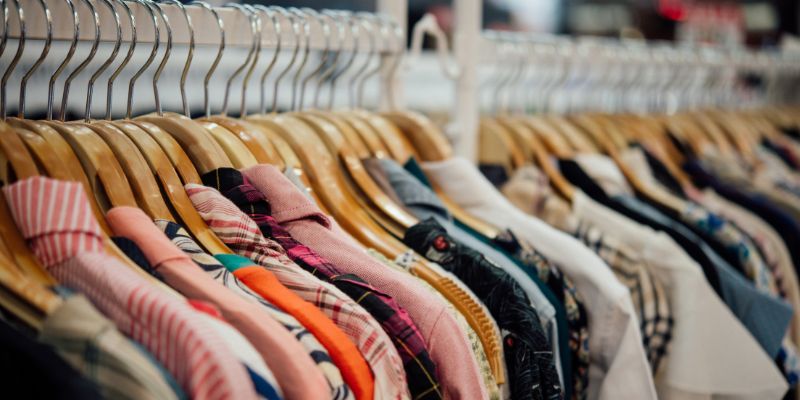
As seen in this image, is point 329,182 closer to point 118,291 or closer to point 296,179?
point 296,179

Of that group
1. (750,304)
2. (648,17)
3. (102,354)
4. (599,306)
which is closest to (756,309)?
(750,304)

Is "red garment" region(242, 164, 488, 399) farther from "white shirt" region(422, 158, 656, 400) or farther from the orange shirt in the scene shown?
"white shirt" region(422, 158, 656, 400)

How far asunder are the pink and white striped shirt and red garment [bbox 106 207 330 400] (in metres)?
0.06

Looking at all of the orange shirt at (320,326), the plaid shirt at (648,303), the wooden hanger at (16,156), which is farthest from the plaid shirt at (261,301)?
the plaid shirt at (648,303)

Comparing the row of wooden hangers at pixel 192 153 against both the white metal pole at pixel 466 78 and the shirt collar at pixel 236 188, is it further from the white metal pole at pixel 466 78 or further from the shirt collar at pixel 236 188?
the white metal pole at pixel 466 78

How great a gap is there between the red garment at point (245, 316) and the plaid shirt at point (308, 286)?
0.08 m

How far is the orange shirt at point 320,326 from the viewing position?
761 millimetres

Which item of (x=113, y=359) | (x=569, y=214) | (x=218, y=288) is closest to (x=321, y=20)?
(x=569, y=214)

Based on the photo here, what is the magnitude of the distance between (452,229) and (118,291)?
56 centimetres

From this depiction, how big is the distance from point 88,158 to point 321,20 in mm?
500

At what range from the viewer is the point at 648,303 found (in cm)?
123

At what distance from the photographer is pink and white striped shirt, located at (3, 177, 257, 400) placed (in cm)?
61

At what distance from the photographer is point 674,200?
1.47 m

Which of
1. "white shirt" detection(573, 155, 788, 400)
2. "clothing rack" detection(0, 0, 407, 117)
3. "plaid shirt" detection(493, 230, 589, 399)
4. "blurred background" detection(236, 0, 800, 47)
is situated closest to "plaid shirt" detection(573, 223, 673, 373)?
"white shirt" detection(573, 155, 788, 400)
